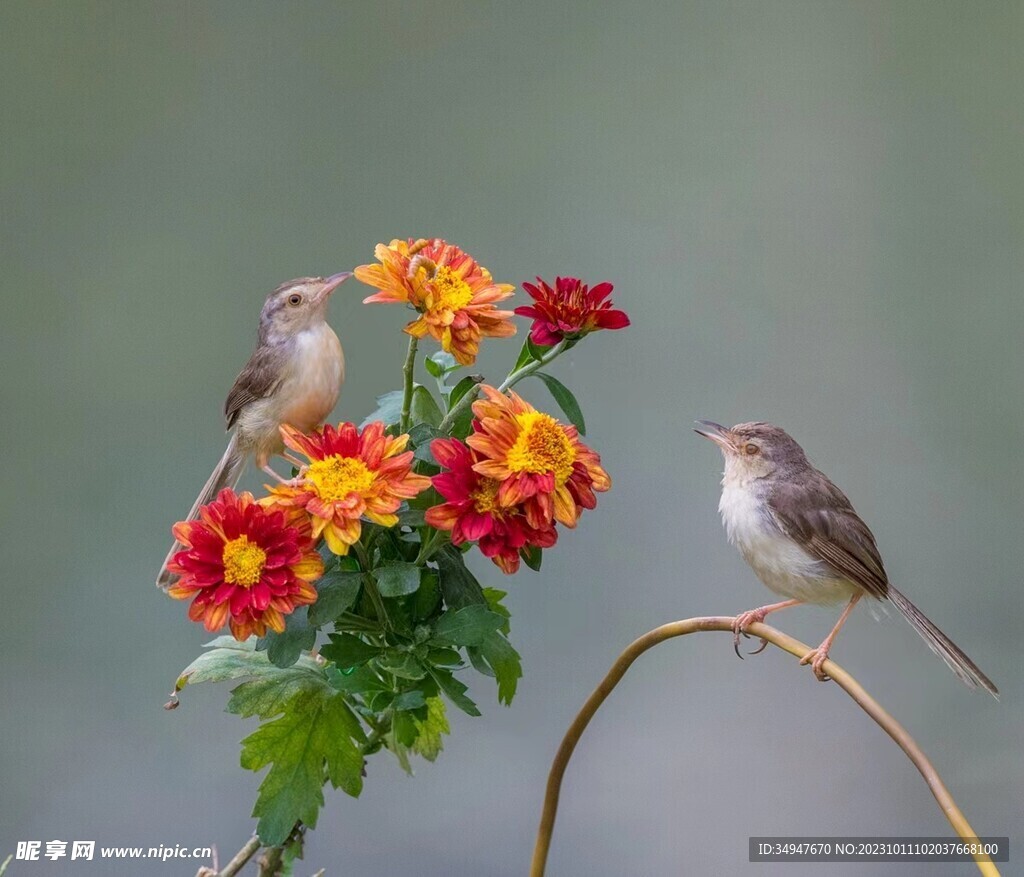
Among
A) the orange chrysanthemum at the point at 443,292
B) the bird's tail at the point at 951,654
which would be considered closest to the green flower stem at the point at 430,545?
the orange chrysanthemum at the point at 443,292

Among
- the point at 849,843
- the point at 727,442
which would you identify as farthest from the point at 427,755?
the point at 849,843

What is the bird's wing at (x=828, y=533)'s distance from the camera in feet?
3.61

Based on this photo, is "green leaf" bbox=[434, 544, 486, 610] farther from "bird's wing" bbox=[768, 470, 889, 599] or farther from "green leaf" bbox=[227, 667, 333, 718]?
"bird's wing" bbox=[768, 470, 889, 599]

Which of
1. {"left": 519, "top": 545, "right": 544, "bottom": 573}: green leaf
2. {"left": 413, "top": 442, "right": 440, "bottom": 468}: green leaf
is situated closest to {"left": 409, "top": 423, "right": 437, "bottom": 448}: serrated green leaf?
{"left": 413, "top": 442, "right": 440, "bottom": 468}: green leaf

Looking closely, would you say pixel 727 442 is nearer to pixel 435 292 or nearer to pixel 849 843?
pixel 435 292

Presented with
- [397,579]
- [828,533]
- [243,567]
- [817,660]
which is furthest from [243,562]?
[828,533]

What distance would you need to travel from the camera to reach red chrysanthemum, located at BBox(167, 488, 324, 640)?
81 centimetres

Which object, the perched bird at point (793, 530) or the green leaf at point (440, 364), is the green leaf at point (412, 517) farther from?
the perched bird at point (793, 530)

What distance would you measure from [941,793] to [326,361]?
0.61 meters

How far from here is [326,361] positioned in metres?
1.09

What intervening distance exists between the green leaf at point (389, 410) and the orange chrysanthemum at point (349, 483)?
0.11 metres

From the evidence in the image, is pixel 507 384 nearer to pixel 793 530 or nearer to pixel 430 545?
pixel 430 545

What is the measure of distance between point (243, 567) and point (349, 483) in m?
0.09

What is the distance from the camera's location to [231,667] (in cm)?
97
